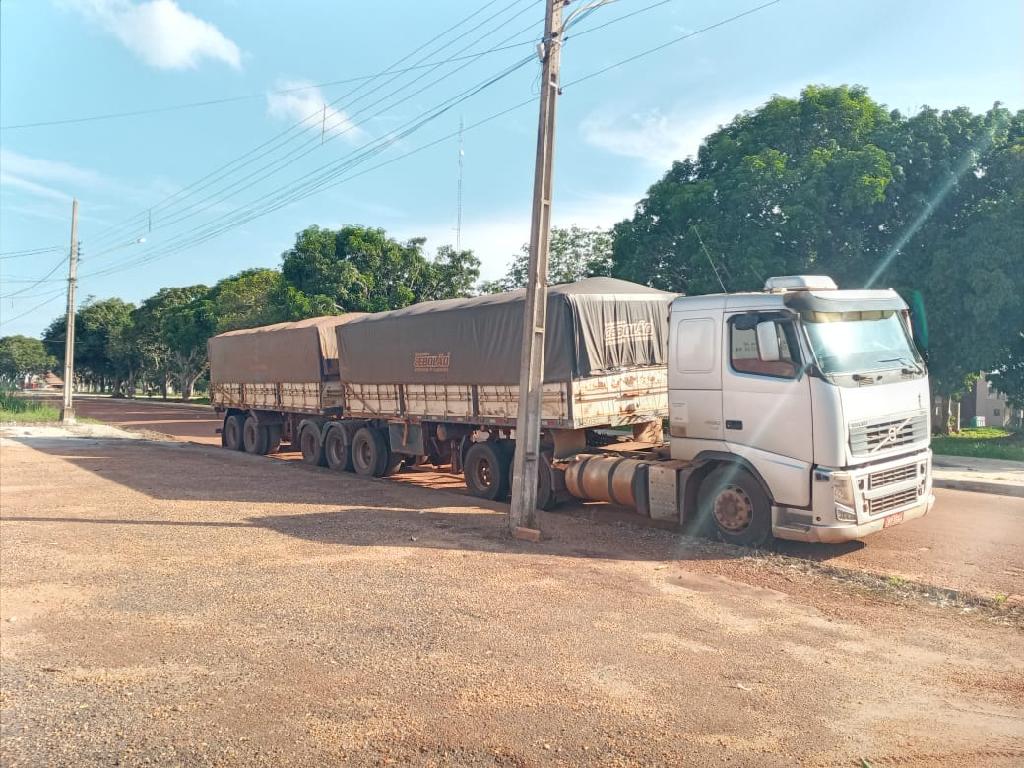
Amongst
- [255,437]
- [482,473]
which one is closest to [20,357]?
[255,437]

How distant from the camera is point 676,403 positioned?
920cm

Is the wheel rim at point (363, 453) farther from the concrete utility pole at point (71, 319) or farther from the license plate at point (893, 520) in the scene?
the concrete utility pole at point (71, 319)

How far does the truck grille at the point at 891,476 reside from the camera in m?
7.78

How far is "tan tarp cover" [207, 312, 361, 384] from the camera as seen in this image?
57.3 feet

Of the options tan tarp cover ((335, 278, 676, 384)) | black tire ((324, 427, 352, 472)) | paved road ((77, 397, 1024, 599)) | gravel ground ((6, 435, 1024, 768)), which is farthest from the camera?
black tire ((324, 427, 352, 472))

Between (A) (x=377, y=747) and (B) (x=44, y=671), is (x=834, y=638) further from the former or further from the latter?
(B) (x=44, y=671)

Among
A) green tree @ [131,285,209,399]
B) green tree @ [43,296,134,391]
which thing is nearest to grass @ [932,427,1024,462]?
green tree @ [131,285,209,399]

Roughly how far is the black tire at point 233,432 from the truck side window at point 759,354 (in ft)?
54.6

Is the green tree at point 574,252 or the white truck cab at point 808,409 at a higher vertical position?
the green tree at point 574,252

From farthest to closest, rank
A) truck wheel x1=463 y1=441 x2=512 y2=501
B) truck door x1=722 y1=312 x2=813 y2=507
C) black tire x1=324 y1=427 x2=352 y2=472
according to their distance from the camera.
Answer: black tire x1=324 y1=427 x2=352 y2=472
truck wheel x1=463 y1=441 x2=512 y2=501
truck door x1=722 y1=312 x2=813 y2=507

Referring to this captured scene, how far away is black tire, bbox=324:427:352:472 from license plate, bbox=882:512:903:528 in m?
11.0

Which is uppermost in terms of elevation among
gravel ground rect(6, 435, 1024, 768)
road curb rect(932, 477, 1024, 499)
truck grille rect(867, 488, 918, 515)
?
truck grille rect(867, 488, 918, 515)

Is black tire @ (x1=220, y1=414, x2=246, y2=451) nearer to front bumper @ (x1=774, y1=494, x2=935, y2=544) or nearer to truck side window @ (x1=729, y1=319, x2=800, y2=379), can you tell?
truck side window @ (x1=729, y1=319, x2=800, y2=379)

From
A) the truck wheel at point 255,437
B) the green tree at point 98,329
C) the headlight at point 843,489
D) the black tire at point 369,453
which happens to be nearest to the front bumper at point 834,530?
the headlight at point 843,489
